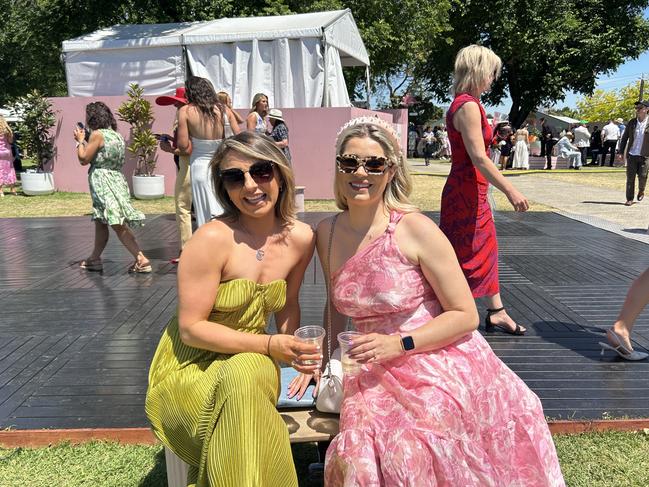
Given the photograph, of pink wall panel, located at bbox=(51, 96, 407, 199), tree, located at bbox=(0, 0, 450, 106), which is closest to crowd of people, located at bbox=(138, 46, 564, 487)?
pink wall panel, located at bbox=(51, 96, 407, 199)

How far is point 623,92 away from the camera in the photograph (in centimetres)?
5253

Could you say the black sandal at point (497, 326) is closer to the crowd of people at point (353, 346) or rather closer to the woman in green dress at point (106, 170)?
the crowd of people at point (353, 346)

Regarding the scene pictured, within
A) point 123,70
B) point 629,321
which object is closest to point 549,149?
point 123,70

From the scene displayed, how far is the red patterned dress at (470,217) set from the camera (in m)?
3.55

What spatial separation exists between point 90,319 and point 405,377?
347 centimetres

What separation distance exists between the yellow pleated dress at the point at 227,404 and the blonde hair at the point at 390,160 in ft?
1.70

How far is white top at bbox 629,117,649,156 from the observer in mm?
9816

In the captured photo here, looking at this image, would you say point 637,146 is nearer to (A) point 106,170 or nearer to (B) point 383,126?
(A) point 106,170

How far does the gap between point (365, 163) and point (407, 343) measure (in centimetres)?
67

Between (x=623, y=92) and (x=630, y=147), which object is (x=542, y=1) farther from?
(x=623, y=92)

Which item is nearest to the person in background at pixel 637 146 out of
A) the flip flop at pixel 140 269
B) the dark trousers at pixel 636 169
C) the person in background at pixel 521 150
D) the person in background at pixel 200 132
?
the dark trousers at pixel 636 169

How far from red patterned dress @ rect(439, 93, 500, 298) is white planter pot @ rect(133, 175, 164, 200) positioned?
9.14 m

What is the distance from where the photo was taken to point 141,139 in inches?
458

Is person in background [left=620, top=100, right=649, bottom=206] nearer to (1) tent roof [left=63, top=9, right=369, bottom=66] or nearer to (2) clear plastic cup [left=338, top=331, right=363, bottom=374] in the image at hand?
(1) tent roof [left=63, top=9, right=369, bottom=66]
